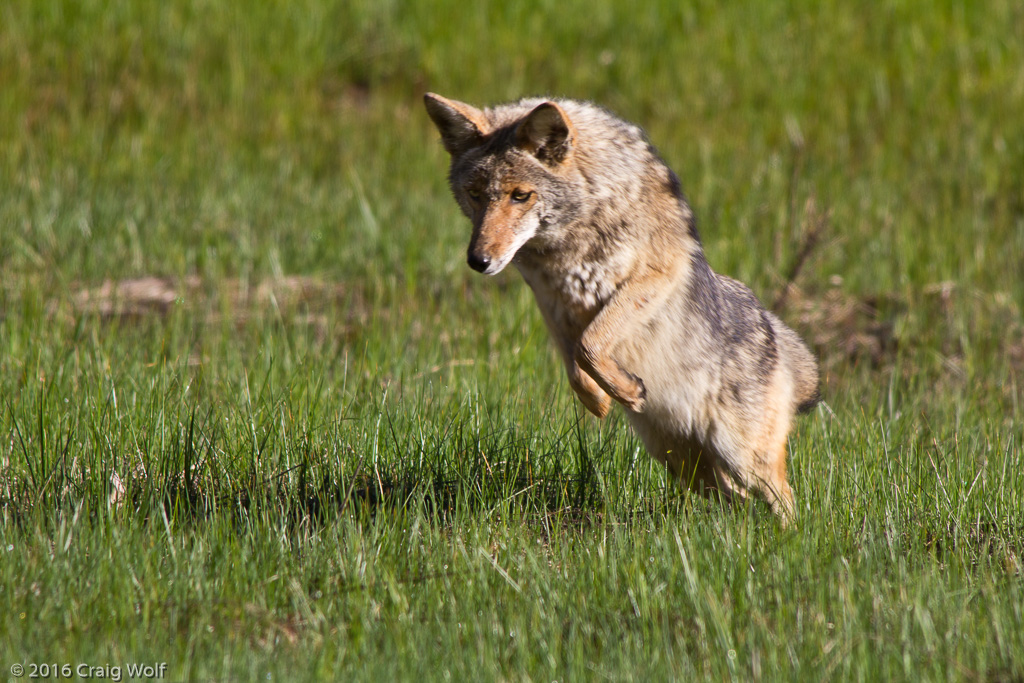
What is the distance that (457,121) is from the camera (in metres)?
4.24

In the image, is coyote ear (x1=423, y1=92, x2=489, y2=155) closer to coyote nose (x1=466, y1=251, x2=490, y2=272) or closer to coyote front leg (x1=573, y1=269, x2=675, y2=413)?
coyote nose (x1=466, y1=251, x2=490, y2=272)

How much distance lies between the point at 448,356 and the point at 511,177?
3.03 metres

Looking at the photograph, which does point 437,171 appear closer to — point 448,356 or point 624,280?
point 448,356

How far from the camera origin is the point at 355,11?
1244 cm

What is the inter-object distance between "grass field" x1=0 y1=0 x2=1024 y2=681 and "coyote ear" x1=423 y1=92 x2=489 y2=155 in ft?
4.63

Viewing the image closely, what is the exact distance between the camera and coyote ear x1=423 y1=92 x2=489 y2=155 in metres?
4.19

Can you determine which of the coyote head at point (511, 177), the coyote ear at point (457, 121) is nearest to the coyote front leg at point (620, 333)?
the coyote head at point (511, 177)

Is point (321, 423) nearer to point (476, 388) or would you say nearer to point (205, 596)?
point (476, 388)

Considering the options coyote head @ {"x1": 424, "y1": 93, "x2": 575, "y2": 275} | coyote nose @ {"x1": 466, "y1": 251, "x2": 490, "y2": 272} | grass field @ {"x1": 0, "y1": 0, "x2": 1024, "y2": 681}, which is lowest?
grass field @ {"x1": 0, "y1": 0, "x2": 1024, "y2": 681}

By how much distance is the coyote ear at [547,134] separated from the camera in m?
3.92

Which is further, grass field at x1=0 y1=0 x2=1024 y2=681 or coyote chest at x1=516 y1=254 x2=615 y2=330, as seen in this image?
coyote chest at x1=516 y1=254 x2=615 y2=330

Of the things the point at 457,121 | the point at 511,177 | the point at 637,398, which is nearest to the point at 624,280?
the point at 637,398

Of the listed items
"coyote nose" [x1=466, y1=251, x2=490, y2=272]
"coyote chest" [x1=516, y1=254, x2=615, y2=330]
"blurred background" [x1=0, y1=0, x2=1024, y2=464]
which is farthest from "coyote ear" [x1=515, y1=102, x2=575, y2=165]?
"blurred background" [x1=0, y1=0, x2=1024, y2=464]

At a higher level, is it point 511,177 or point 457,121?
point 457,121
